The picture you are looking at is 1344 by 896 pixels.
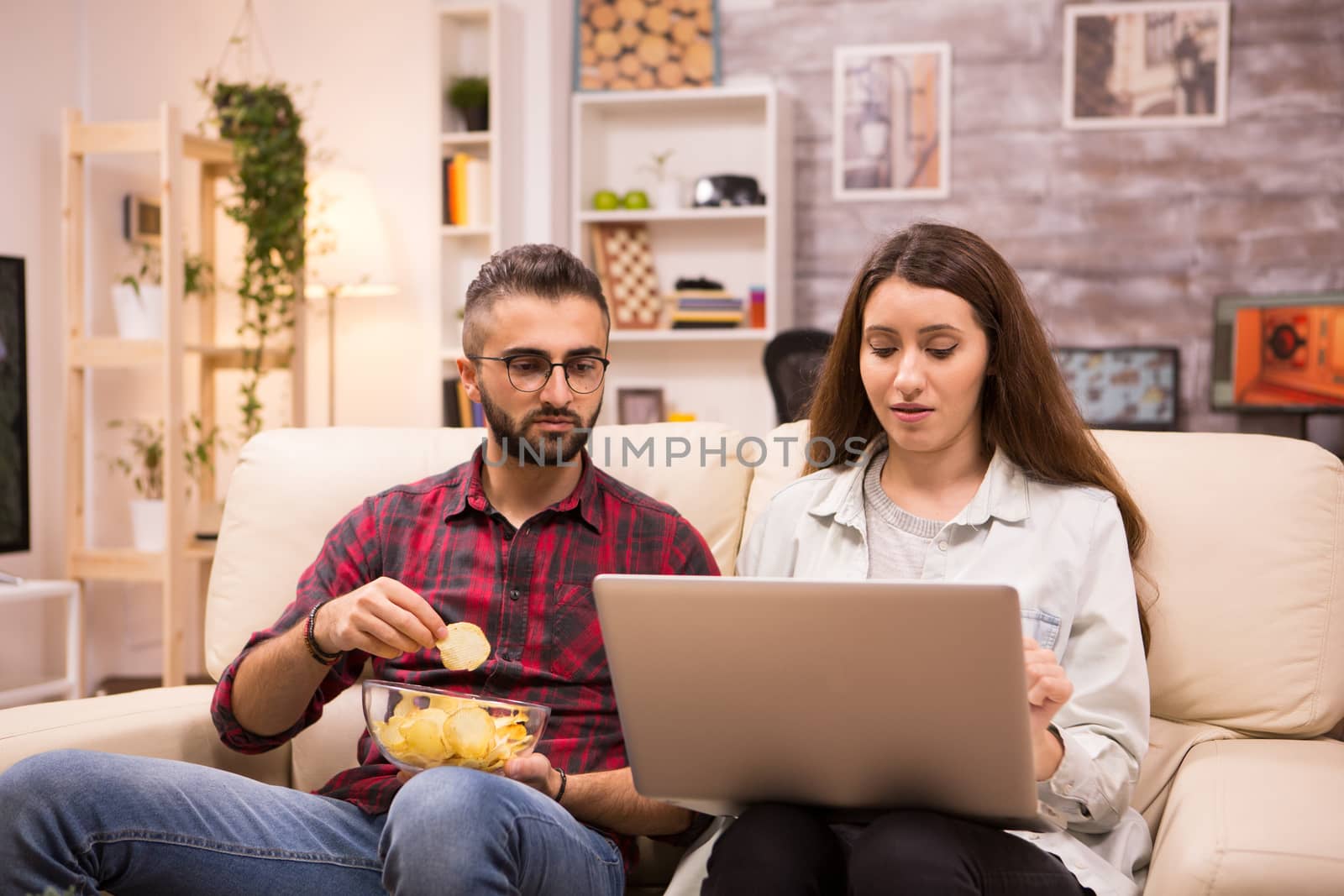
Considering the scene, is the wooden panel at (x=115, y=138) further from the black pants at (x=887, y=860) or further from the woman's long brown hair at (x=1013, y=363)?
the black pants at (x=887, y=860)

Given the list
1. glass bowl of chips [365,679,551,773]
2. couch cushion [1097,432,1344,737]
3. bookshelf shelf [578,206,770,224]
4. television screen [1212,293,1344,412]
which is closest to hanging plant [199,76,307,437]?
bookshelf shelf [578,206,770,224]

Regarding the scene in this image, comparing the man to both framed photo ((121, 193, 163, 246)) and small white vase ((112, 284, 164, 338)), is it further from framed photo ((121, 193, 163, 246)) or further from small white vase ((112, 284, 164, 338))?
framed photo ((121, 193, 163, 246))

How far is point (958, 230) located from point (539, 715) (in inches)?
31.4

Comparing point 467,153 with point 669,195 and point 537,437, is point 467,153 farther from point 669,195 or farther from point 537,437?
point 537,437

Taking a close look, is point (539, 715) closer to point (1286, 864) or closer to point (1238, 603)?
point (1286, 864)

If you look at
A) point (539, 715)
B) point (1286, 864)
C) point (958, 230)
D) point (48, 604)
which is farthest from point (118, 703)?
point (48, 604)

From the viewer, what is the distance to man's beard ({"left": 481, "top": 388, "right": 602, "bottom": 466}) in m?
1.64

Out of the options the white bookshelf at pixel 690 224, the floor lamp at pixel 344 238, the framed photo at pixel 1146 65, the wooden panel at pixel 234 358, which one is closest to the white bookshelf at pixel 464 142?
the floor lamp at pixel 344 238

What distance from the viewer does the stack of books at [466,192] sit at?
177 inches

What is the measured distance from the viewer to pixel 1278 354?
4.31 metres

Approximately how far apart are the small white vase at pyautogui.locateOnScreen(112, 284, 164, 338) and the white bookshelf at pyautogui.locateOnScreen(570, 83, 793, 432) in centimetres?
153

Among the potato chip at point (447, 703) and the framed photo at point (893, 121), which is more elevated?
the framed photo at point (893, 121)

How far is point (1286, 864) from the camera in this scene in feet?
4.14

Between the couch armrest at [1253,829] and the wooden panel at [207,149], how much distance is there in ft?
11.0
